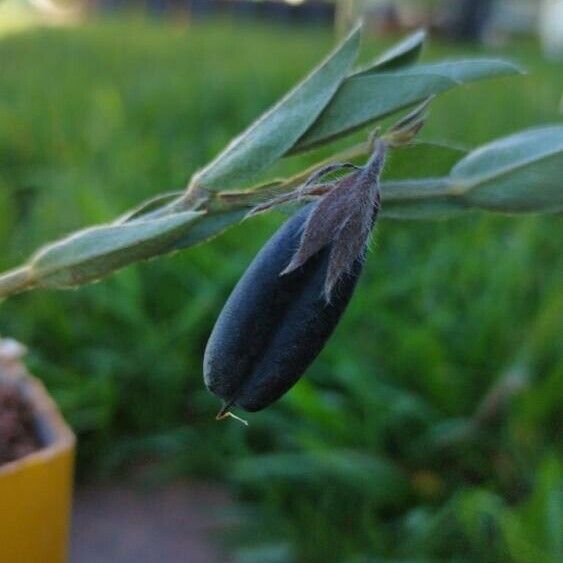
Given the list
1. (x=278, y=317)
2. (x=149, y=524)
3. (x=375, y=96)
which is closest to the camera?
(x=278, y=317)

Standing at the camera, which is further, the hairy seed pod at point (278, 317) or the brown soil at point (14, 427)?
the brown soil at point (14, 427)

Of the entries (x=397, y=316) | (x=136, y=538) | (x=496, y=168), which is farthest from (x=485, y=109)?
(x=496, y=168)

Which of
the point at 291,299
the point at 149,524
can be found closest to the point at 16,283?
the point at 291,299

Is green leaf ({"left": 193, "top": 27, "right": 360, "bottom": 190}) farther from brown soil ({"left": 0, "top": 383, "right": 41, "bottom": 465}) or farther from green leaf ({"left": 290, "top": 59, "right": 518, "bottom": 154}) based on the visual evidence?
brown soil ({"left": 0, "top": 383, "right": 41, "bottom": 465})

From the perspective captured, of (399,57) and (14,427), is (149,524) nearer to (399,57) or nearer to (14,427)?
(14,427)

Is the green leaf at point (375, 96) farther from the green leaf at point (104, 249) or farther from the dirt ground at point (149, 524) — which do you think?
the dirt ground at point (149, 524)

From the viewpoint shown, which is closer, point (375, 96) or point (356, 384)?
point (375, 96)

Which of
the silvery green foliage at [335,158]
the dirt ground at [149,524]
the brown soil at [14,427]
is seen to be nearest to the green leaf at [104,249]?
the silvery green foliage at [335,158]
